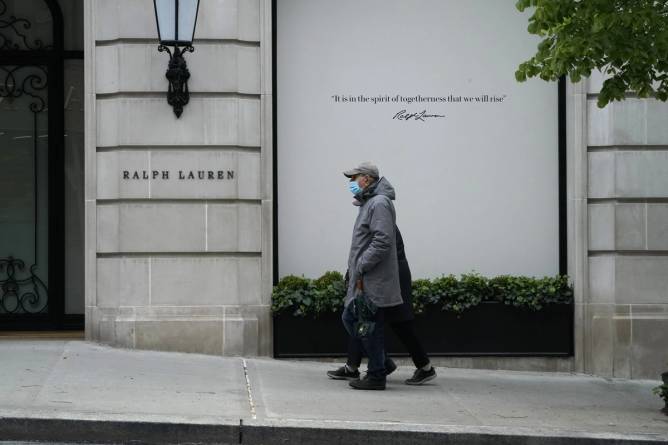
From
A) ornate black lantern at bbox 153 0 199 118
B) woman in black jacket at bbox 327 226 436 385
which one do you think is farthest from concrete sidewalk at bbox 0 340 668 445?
ornate black lantern at bbox 153 0 199 118

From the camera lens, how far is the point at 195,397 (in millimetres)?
9266

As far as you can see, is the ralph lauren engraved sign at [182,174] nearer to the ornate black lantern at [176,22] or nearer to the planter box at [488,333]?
the ornate black lantern at [176,22]

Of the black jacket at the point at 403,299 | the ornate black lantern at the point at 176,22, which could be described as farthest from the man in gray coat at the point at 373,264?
the ornate black lantern at the point at 176,22

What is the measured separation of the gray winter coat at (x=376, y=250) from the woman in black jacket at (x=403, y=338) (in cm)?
28

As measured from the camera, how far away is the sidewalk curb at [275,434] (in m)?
7.99

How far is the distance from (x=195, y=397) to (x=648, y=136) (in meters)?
5.68

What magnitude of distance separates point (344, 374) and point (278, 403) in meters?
1.57

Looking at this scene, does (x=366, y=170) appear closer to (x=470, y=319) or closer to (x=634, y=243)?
(x=470, y=319)

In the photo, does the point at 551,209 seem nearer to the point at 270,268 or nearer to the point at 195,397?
the point at 270,268

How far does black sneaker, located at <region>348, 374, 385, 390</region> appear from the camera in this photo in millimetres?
10170

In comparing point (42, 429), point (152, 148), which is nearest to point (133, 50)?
point (152, 148)
